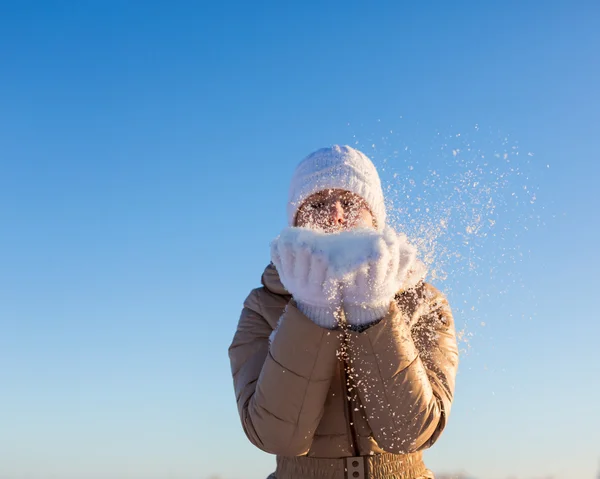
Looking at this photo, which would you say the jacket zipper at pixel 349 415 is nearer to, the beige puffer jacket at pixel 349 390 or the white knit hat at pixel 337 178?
the beige puffer jacket at pixel 349 390

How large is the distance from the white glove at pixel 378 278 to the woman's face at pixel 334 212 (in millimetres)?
1078

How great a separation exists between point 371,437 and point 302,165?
2629mm

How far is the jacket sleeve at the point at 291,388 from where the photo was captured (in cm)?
389

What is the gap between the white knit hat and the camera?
18.1 ft

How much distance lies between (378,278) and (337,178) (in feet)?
6.99

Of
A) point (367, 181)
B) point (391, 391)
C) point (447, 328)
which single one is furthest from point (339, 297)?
point (367, 181)

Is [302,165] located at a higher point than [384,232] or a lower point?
higher

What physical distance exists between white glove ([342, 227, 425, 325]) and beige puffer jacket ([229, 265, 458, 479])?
0.11 meters

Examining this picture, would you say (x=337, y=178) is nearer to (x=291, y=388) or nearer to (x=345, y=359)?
(x=345, y=359)

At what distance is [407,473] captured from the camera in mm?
4387

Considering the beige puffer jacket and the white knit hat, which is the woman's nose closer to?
the white knit hat

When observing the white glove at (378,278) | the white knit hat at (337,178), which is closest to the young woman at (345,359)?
the white glove at (378,278)

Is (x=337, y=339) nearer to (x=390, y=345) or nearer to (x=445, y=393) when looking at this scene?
(x=390, y=345)

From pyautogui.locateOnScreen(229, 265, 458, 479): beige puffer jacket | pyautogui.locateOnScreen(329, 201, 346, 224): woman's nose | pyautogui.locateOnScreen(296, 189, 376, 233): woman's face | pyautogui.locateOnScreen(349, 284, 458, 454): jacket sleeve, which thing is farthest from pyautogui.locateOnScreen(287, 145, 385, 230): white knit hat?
pyautogui.locateOnScreen(349, 284, 458, 454): jacket sleeve
